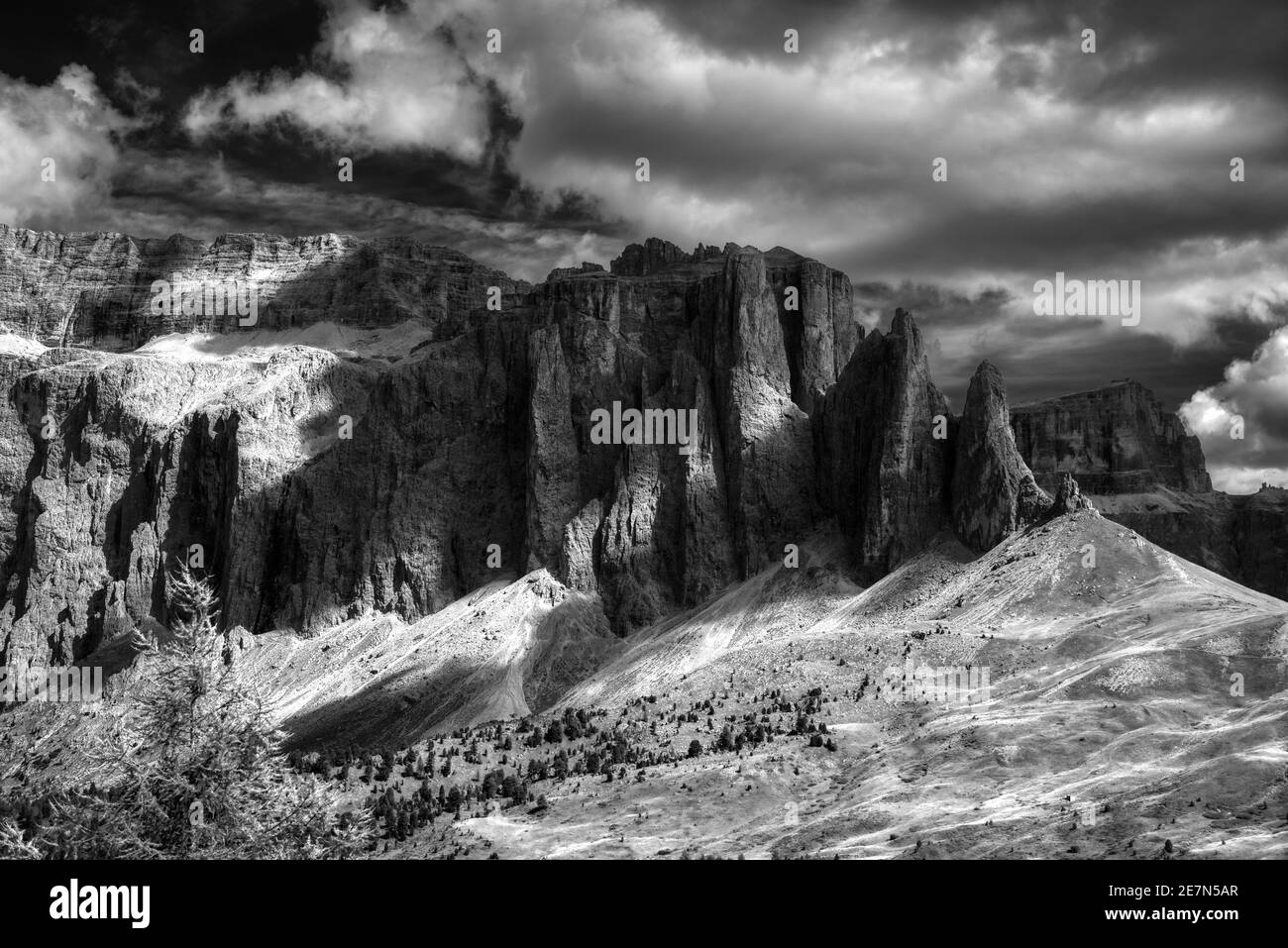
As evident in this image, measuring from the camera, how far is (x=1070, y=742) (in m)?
93.9

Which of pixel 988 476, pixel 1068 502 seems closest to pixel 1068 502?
pixel 1068 502

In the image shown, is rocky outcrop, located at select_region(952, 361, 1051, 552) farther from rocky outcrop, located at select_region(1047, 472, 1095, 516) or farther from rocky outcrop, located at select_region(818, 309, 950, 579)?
rocky outcrop, located at select_region(818, 309, 950, 579)

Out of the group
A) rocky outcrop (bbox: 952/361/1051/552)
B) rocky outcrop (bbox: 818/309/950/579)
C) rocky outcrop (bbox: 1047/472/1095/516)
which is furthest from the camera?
rocky outcrop (bbox: 818/309/950/579)

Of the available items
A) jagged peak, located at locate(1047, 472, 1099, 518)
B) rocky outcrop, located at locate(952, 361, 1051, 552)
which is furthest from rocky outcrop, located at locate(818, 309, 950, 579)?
jagged peak, located at locate(1047, 472, 1099, 518)

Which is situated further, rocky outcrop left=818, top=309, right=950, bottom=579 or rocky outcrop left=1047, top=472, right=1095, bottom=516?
rocky outcrop left=818, top=309, right=950, bottom=579

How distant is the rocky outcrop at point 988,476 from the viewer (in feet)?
529

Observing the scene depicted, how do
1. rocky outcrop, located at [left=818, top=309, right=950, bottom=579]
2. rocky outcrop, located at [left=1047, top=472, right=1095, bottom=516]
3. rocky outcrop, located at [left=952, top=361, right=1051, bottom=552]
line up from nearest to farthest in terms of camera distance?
rocky outcrop, located at [left=1047, top=472, right=1095, bottom=516] → rocky outcrop, located at [left=952, top=361, right=1051, bottom=552] → rocky outcrop, located at [left=818, top=309, right=950, bottom=579]

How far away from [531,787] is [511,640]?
8401 centimetres

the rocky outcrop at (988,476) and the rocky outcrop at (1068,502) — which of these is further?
the rocky outcrop at (988,476)

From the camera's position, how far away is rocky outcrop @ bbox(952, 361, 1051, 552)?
161m

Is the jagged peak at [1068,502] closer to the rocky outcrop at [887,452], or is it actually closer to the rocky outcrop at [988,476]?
the rocky outcrop at [988,476]

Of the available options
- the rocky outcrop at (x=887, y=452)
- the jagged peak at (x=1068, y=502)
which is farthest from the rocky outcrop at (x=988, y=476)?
the rocky outcrop at (x=887, y=452)

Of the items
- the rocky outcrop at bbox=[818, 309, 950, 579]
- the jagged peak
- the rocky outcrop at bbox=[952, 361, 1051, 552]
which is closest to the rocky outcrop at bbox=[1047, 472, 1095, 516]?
the jagged peak
